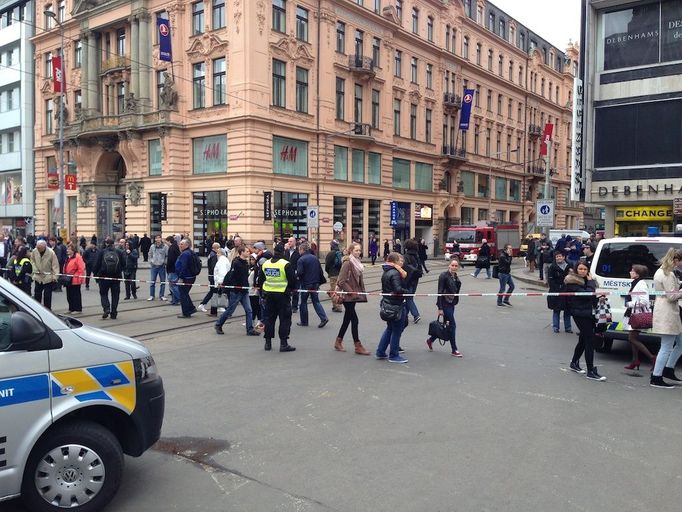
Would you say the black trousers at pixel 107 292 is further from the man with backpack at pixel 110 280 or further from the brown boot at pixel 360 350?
the brown boot at pixel 360 350

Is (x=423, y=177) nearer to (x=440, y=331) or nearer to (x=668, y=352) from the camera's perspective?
(x=440, y=331)

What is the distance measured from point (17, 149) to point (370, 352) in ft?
153

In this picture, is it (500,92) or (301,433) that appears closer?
(301,433)

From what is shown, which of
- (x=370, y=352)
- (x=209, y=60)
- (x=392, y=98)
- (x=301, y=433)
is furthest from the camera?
(x=392, y=98)

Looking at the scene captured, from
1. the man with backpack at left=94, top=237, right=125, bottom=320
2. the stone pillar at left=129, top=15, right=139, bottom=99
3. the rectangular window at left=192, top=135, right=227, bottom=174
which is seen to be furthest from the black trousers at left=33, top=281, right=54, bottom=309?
the stone pillar at left=129, top=15, right=139, bottom=99

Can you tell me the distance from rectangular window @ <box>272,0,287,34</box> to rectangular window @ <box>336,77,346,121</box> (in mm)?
5245

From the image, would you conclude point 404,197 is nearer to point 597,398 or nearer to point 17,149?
point 17,149

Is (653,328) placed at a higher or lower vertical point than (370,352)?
higher

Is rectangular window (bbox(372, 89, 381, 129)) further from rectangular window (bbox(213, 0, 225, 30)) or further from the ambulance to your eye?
the ambulance

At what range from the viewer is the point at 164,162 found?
33.8 meters

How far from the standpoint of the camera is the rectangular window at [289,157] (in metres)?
33.1

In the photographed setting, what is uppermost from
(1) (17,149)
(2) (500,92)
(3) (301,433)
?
(2) (500,92)

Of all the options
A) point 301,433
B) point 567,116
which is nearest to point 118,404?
point 301,433

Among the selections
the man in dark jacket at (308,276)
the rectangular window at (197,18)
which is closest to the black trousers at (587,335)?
the man in dark jacket at (308,276)
